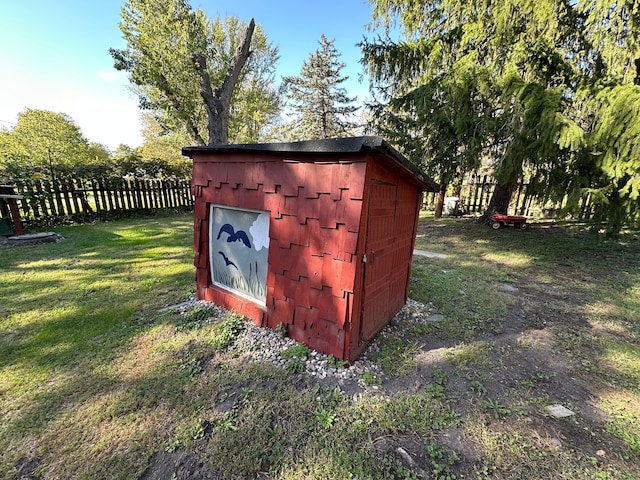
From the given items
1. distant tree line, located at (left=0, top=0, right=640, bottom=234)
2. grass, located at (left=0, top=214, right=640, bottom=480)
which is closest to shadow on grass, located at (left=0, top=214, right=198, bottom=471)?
grass, located at (left=0, top=214, right=640, bottom=480)

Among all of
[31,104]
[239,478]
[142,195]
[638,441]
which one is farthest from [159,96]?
[31,104]

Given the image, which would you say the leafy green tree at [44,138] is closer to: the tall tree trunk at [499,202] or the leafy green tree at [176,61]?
the leafy green tree at [176,61]

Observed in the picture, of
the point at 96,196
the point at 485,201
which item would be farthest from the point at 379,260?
the point at 485,201

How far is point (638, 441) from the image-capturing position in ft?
5.49

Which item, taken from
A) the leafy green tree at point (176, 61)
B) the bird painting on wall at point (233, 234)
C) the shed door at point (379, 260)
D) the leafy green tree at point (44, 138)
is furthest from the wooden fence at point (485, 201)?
the leafy green tree at point (44, 138)

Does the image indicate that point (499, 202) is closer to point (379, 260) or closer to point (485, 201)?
point (485, 201)

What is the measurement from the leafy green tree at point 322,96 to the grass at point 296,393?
698 inches

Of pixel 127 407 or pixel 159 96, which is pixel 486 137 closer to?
pixel 127 407

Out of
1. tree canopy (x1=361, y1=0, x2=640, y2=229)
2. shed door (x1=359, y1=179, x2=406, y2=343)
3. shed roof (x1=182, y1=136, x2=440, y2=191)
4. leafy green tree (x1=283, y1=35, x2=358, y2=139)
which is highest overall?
leafy green tree (x1=283, y1=35, x2=358, y2=139)

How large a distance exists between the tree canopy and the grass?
7.19 ft

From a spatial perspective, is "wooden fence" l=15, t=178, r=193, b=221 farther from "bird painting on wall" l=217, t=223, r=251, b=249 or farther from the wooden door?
the wooden door

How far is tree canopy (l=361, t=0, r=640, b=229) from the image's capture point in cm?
392

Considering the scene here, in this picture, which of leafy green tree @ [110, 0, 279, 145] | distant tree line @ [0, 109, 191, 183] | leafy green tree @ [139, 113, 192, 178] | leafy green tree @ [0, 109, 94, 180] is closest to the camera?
leafy green tree @ [110, 0, 279, 145]

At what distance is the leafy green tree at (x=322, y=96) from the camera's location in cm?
1869
